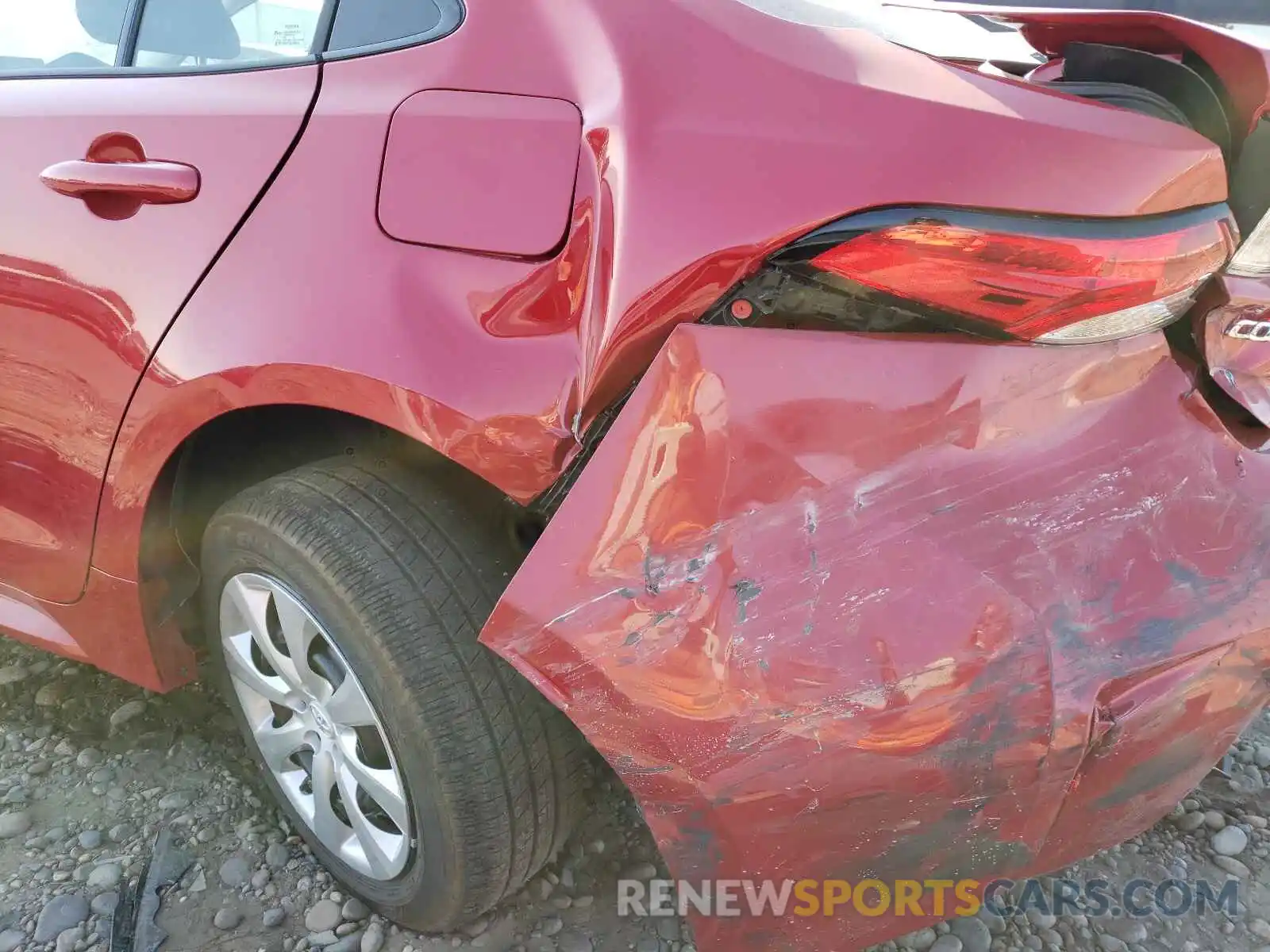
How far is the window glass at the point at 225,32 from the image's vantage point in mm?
1505

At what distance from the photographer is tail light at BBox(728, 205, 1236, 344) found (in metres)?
1.04

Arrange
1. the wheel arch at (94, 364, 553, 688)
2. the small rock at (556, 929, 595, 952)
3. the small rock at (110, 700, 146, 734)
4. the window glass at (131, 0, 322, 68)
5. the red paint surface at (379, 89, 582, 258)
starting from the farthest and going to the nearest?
1. the small rock at (110, 700, 146, 734)
2. the small rock at (556, 929, 595, 952)
3. the window glass at (131, 0, 322, 68)
4. the wheel arch at (94, 364, 553, 688)
5. the red paint surface at (379, 89, 582, 258)

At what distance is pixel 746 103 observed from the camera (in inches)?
42.9

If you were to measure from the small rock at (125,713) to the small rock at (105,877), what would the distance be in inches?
17.6

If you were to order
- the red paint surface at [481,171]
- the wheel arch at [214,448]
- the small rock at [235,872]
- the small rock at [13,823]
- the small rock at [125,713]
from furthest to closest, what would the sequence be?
the small rock at [125,713], the small rock at [13,823], the small rock at [235,872], the wheel arch at [214,448], the red paint surface at [481,171]

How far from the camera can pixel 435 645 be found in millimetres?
1387

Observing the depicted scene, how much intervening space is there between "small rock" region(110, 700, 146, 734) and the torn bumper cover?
1583mm

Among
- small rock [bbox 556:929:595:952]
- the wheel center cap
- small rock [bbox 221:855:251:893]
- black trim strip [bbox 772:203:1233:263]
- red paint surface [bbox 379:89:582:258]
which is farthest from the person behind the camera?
small rock [bbox 221:855:251:893]

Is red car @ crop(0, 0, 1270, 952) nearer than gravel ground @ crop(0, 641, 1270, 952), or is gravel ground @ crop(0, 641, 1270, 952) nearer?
red car @ crop(0, 0, 1270, 952)

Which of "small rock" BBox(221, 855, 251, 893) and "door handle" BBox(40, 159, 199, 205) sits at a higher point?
"door handle" BBox(40, 159, 199, 205)

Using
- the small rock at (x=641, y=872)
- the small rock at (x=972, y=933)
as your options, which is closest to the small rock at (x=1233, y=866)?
the small rock at (x=972, y=933)

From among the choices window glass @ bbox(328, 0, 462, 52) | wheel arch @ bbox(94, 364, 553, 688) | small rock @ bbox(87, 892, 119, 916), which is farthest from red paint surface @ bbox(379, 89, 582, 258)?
small rock @ bbox(87, 892, 119, 916)

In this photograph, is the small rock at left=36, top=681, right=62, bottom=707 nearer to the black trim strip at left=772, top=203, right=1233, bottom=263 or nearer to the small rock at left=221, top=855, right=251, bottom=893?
the small rock at left=221, top=855, right=251, bottom=893

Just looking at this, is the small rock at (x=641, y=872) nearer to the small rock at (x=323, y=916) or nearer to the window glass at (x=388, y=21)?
the small rock at (x=323, y=916)
